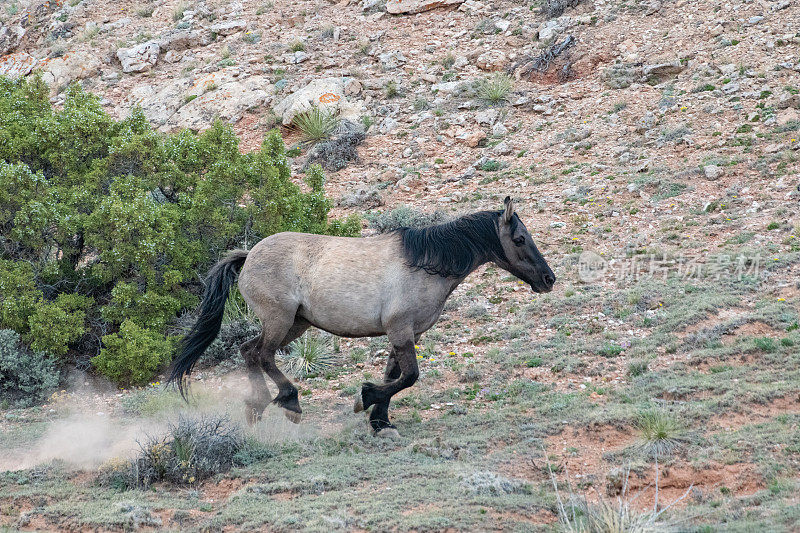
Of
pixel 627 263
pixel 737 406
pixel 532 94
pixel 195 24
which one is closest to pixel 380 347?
pixel 627 263

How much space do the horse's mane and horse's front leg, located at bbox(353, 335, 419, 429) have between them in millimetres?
928

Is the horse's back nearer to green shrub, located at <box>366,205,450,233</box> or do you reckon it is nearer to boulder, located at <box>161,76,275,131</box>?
green shrub, located at <box>366,205,450,233</box>

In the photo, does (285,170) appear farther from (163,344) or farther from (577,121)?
(577,121)

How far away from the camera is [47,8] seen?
2997cm

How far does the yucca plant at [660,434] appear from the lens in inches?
275

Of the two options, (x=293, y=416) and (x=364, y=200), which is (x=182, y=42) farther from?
(x=293, y=416)

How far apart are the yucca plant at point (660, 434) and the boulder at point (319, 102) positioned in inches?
596

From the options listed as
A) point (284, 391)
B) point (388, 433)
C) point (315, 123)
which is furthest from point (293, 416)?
point (315, 123)

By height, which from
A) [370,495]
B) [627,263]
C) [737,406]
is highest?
[370,495]

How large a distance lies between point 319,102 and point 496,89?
16.9 feet

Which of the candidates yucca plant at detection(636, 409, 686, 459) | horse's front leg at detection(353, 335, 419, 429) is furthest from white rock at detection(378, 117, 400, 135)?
yucca plant at detection(636, 409, 686, 459)

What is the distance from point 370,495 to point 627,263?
8.28 meters

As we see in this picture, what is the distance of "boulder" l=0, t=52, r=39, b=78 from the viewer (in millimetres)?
26141

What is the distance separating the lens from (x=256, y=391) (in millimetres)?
8930
